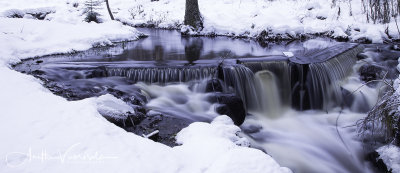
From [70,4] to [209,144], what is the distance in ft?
73.9

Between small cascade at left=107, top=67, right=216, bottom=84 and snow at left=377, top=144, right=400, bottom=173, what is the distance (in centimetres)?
314

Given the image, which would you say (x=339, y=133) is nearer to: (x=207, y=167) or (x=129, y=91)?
(x=207, y=167)

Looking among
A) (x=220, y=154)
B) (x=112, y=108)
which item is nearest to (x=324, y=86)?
(x=220, y=154)

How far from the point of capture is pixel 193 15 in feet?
36.3

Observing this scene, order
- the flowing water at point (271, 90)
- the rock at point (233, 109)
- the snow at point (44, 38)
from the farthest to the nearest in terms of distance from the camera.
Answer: the snow at point (44, 38)
the rock at point (233, 109)
the flowing water at point (271, 90)

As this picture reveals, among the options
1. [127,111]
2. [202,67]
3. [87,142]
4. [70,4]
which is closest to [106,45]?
[202,67]

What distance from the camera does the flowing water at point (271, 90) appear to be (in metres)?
4.34

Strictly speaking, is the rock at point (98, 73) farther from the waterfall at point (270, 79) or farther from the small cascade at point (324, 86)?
the small cascade at point (324, 86)

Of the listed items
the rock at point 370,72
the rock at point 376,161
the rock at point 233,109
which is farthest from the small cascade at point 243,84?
the rock at point 370,72

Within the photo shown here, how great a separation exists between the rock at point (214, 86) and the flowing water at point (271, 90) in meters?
0.06

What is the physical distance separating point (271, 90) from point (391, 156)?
105 inches

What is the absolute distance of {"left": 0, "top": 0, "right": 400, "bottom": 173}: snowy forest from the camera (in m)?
2.49

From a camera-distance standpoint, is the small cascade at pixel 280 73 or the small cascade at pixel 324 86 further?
the small cascade at pixel 280 73

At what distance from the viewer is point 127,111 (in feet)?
12.1
